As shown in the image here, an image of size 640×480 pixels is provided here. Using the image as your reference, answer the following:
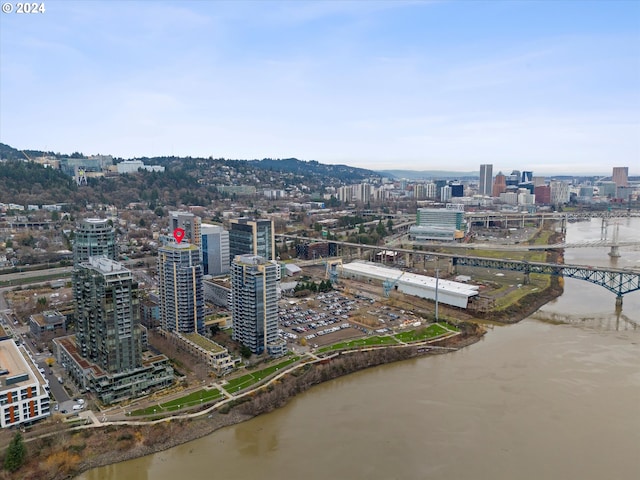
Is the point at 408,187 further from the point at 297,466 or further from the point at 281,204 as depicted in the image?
the point at 297,466

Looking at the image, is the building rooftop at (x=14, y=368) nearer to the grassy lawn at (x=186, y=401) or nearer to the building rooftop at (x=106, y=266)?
the grassy lawn at (x=186, y=401)

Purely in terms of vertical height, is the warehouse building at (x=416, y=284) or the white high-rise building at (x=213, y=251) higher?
the white high-rise building at (x=213, y=251)

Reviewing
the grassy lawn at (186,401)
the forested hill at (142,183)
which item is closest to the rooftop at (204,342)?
the grassy lawn at (186,401)

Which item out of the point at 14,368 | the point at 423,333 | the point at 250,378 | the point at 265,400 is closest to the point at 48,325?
the point at 14,368

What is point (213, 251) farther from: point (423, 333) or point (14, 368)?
point (14, 368)

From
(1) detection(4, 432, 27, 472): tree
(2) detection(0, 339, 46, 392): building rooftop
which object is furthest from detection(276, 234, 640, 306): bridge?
(1) detection(4, 432, 27, 472): tree

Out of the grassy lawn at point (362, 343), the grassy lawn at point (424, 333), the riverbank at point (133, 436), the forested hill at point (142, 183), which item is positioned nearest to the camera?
the riverbank at point (133, 436)

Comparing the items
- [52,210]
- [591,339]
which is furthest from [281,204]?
[591,339]
